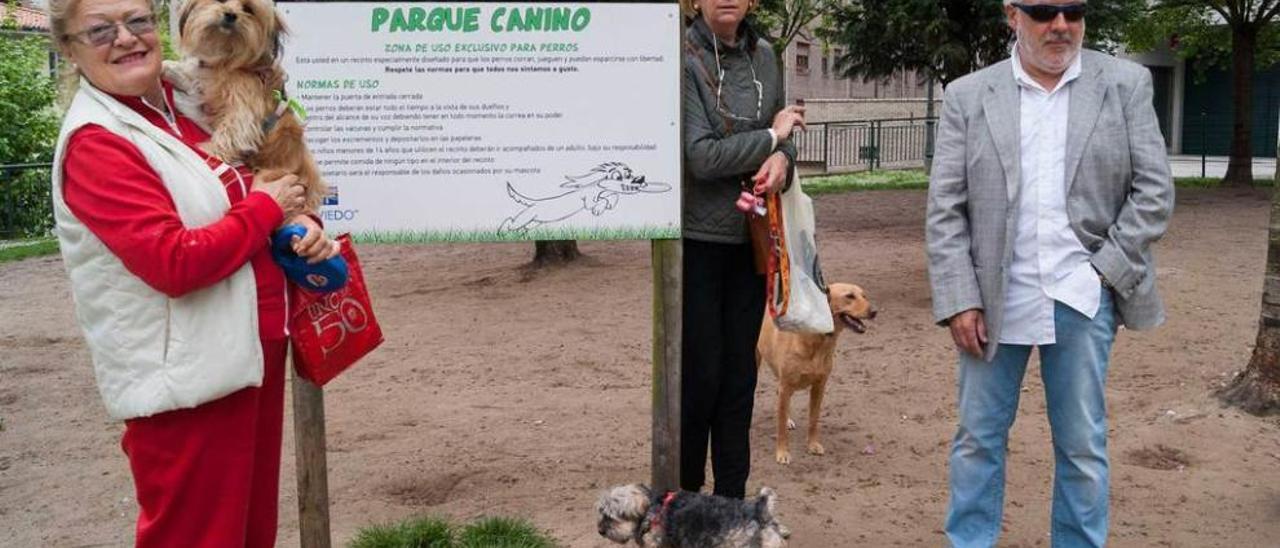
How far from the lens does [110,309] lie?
2.64 meters

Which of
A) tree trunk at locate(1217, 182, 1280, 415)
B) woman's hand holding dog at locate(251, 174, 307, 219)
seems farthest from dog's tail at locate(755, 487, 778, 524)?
tree trunk at locate(1217, 182, 1280, 415)

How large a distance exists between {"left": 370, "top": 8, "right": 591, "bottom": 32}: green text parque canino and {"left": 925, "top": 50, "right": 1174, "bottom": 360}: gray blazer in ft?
4.19

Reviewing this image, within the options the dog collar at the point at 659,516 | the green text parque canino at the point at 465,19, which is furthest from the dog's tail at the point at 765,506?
the green text parque canino at the point at 465,19

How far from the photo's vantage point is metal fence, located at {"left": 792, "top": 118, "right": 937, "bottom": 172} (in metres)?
28.4

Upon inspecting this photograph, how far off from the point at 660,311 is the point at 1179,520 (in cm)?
239

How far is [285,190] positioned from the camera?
2.81 m

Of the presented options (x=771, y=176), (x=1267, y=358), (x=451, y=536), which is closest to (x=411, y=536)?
(x=451, y=536)

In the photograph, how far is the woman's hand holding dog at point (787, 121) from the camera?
394cm

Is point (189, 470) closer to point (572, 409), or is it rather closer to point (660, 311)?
point (660, 311)

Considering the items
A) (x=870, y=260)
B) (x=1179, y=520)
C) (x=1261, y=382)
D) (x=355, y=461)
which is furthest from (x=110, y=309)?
(x=870, y=260)

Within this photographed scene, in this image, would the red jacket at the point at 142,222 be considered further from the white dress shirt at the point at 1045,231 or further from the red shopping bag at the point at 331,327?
the white dress shirt at the point at 1045,231

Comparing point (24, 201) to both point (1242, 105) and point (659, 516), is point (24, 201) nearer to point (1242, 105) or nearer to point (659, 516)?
point (659, 516)

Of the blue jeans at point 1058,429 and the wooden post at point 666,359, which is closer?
the blue jeans at point 1058,429

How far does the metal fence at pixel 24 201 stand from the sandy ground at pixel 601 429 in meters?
7.43
